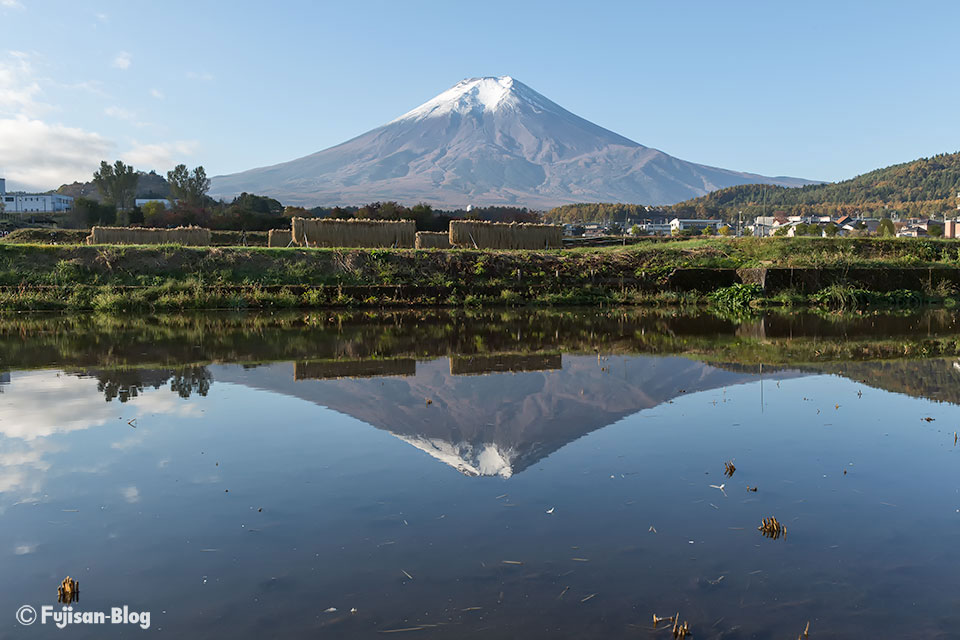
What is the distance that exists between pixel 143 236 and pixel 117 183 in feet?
192

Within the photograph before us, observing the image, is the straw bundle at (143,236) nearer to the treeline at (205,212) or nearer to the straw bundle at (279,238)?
the straw bundle at (279,238)

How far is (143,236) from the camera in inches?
1047

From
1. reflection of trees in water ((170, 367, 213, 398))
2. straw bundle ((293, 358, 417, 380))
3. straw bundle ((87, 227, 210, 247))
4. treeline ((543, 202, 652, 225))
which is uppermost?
treeline ((543, 202, 652, 225))

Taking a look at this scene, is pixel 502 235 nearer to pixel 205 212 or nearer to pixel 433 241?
pixel 433 241

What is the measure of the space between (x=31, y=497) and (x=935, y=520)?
5700mm

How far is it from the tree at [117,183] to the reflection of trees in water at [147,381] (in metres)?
75.7

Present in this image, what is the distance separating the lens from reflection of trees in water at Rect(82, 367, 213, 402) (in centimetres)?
827

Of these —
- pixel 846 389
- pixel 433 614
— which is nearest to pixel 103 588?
pixel 433 614

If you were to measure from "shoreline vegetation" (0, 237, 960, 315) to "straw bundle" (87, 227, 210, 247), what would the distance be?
14.1 ft

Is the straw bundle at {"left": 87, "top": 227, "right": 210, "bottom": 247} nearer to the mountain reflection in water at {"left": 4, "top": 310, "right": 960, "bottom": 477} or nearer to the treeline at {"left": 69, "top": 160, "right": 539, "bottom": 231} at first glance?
the mountain reflection in water at {"left": 4, "top": 310, "right": 960, "bottom": 477}

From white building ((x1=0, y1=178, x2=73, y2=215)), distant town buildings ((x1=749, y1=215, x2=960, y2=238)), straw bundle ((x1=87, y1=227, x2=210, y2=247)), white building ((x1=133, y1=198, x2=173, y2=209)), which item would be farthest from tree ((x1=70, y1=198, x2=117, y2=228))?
white building ((x1=0, y1=178, x2=73, y2=215))

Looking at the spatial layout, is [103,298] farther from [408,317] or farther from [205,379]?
[205,379]

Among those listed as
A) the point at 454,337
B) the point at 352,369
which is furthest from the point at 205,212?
the point at 352,369

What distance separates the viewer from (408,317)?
57.5 feet
